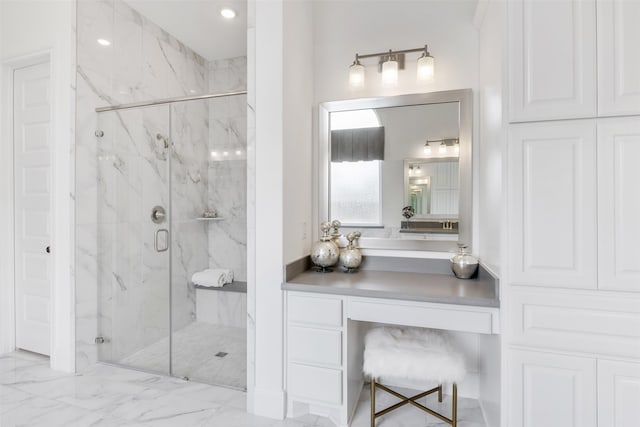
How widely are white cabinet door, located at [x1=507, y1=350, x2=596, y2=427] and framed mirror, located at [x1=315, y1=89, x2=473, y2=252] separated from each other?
81cm

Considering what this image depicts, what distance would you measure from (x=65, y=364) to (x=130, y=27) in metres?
2.79

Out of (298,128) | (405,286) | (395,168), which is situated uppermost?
(298,128)

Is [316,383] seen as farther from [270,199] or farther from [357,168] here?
[357,168]

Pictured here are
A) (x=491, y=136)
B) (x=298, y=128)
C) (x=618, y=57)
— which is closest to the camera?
(x=618, y=57)

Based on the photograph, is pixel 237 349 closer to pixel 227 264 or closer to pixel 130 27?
pixel 227 264

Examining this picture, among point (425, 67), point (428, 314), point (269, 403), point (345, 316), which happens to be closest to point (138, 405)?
point (269, 403)

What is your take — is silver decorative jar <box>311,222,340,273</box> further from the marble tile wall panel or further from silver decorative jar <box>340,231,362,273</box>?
the marble tile wall panel

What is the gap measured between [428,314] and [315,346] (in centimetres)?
64

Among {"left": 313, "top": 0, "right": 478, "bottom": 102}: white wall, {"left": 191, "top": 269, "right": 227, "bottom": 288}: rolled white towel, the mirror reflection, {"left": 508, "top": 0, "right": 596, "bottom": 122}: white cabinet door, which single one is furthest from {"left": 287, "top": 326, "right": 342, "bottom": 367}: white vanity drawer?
{"left": 313, "top": 0, "right": 478, "bottom": 102}: white wall

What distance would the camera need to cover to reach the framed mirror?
2.10 m

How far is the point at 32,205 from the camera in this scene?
2631 mm

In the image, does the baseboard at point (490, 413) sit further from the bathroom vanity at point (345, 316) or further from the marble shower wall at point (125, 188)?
the marble shower wall at point (125, 188)

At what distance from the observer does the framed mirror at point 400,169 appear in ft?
6.90

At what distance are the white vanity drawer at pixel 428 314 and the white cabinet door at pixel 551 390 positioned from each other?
A: 7.0 inches
